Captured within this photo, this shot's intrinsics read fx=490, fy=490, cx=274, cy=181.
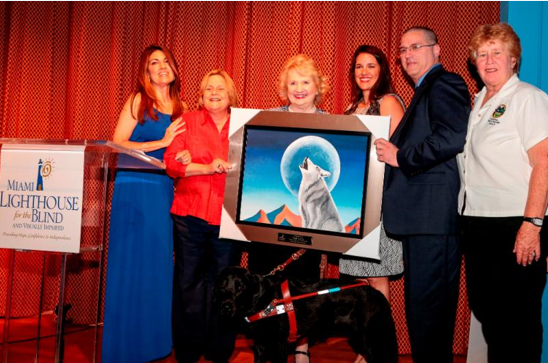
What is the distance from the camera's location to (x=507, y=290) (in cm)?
211

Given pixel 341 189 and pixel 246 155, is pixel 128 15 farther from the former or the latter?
pixel 341 189

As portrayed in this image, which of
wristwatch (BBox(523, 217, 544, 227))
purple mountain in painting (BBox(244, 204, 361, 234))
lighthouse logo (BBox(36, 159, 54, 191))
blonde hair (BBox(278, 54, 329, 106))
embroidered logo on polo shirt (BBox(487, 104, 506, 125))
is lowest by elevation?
purple mountain in painting (BBox(244, 204, 361, 234))

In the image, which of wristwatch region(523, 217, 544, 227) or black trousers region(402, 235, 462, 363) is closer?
wristwatch region(523, 217, 544, 227)

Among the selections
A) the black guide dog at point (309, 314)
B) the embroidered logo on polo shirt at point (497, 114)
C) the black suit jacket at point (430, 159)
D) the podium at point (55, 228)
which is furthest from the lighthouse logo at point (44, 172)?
the embroidered logo on polo shirt at point (497, 114)

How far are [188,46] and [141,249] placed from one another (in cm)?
167

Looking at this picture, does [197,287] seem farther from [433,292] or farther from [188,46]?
[188,46]

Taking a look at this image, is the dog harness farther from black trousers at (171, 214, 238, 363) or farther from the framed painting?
black trousers at (171, 214, 238, 363)

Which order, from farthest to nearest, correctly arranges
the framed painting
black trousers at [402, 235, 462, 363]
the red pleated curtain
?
the red pleated curtain → the framed painting → black trousers at [402, 235, 462, 363]

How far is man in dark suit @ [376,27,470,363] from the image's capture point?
2.24m

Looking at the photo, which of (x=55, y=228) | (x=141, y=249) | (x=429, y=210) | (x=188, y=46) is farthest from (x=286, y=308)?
(x=188, y=46)

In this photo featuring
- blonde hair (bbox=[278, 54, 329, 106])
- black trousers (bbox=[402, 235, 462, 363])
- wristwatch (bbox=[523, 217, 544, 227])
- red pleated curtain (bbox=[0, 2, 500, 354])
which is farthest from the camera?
red pleated curtain (bbox=[0, 2, 500, 354])

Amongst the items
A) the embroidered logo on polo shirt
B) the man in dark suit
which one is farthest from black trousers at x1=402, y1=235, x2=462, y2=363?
the embroidered logo on polo shirt

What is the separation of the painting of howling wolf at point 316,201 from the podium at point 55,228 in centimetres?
84

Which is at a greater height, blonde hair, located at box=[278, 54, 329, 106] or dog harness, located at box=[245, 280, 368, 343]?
blonde hair, located at box=[278, 54, 329, 106]
